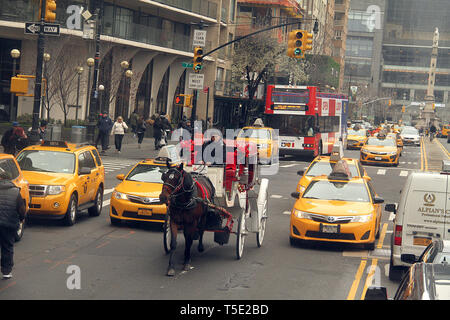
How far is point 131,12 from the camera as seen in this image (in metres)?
51.7

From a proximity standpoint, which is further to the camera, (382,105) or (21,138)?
(382,105)

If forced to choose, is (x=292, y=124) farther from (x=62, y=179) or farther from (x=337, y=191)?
(x=62, y=179)

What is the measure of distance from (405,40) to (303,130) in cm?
14825

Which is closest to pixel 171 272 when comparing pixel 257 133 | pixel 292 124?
pixel 257 133

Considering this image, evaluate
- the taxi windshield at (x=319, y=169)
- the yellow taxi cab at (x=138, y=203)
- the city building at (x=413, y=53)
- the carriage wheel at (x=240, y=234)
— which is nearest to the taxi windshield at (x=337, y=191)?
the carriage wheel at (x=240, y=234)

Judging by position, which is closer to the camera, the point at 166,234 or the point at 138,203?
the point at 166,234

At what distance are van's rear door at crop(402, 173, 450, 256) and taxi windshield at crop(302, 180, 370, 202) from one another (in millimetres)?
3564

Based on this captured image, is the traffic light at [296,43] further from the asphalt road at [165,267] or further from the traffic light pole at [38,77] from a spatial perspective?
the asphalt road at [165,267]

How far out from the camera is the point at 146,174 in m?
18.3

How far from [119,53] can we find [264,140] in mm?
16192

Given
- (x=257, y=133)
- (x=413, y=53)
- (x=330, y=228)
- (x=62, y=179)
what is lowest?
(x=330, y=228)

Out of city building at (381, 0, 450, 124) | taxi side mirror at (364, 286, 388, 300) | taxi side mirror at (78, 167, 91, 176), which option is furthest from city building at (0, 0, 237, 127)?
city building at (381, 0, 450, 124)
